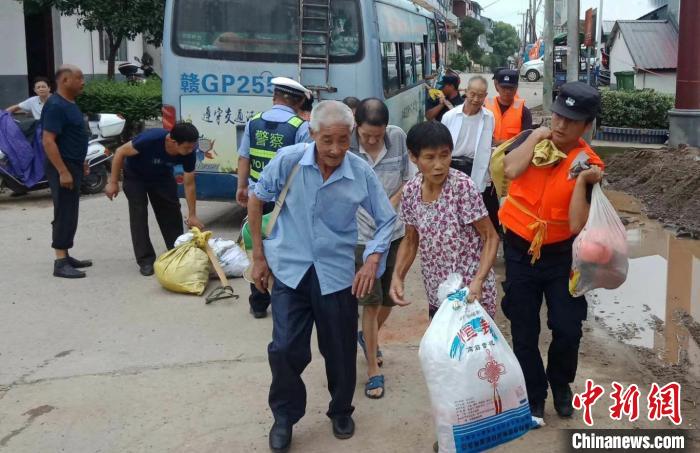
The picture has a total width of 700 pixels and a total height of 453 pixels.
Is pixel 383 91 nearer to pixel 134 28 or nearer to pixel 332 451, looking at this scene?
pixel 332 451

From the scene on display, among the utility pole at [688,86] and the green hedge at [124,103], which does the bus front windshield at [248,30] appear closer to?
the green hedge at [124,103]

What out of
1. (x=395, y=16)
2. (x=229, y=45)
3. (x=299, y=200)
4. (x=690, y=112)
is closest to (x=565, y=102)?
(x=299, y=200)

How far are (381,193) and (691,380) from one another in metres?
2.38

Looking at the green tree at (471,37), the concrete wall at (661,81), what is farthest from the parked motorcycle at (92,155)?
the green tree at (471,37)

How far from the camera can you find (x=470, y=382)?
10.7 feet

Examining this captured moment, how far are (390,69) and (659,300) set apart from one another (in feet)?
13.0

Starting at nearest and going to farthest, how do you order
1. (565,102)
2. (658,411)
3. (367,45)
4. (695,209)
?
(565,102) → (658,411) → (367,45) → (695,209)

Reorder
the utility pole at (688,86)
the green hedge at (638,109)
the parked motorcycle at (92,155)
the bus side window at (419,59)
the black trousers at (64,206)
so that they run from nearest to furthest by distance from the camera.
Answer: the black trousers at (64,206) → the parked motorcycle at (92,155) → the bus side window at (419,59) → the utility pole at (688,86) → the green hedge at (638,109)

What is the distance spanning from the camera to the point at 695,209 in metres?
9.72

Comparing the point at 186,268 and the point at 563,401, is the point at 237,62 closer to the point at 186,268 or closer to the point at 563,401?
the point at 186,268

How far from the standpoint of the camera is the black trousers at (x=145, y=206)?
283 inches

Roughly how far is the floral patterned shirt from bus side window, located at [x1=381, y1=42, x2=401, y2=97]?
16.4ft

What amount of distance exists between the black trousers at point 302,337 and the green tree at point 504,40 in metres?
92.5

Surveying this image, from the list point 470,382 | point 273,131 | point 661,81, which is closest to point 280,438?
point 470,382
